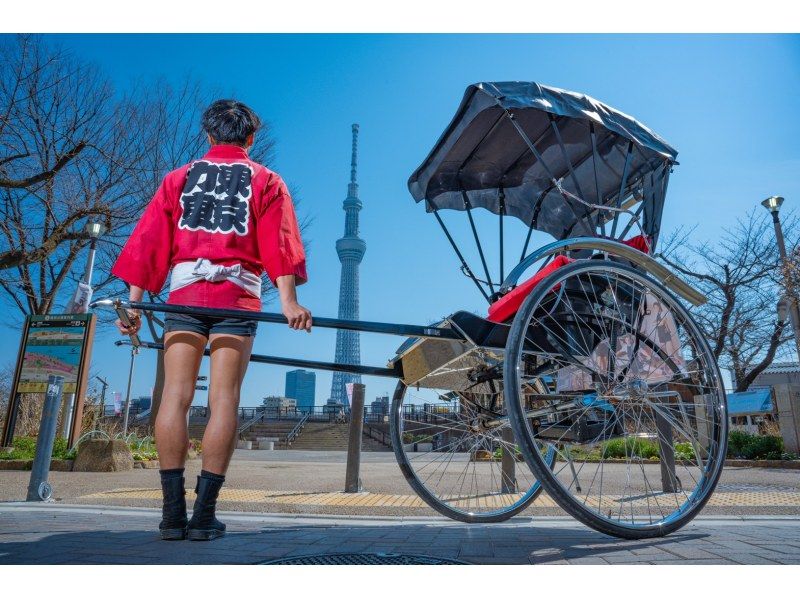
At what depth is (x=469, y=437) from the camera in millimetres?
2947

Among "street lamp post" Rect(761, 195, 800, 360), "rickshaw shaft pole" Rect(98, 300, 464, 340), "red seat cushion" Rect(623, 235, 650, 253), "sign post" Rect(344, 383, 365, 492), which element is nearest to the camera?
"rickshaw shaft pole" Rect(98, 300, 464, 340)

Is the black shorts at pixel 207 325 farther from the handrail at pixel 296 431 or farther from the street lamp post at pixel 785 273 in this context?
the handrail at pixel 296 431

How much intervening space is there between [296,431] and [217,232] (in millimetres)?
27453

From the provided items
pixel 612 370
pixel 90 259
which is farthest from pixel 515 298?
pixel 90 259

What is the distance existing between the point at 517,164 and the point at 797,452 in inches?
336

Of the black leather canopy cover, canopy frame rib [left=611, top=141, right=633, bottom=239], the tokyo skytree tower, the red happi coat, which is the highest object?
the tokyo skytree tower

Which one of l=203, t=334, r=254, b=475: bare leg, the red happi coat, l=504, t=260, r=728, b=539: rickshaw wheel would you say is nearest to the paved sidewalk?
l=504, t=260, r=728, b=539: rickshaw wheel

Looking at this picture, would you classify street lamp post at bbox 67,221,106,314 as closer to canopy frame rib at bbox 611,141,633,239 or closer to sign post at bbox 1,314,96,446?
sign post at bbox 1,314,96,446

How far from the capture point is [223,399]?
1.79 metres

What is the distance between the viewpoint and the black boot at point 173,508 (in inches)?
68.6

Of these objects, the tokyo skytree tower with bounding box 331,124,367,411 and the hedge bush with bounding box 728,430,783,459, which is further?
the tokyo skytree tower with bounding box 331,124,367,411

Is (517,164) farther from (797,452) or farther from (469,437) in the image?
(797,452)

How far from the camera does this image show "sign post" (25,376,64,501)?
3.79 m

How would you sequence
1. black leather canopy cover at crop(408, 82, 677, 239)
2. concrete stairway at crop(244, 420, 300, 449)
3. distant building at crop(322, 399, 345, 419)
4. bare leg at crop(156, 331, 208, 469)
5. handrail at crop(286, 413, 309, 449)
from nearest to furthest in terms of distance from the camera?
bare leg at crop(156, 331, 208, 469), black leather canopy cover at crop(408, 82, 677, 239), handrail at crop(286, 413, 309, 449), concrete stairway at crop(244, 420, 300, 449), distant building at crop(322, 399, 345, 419)
